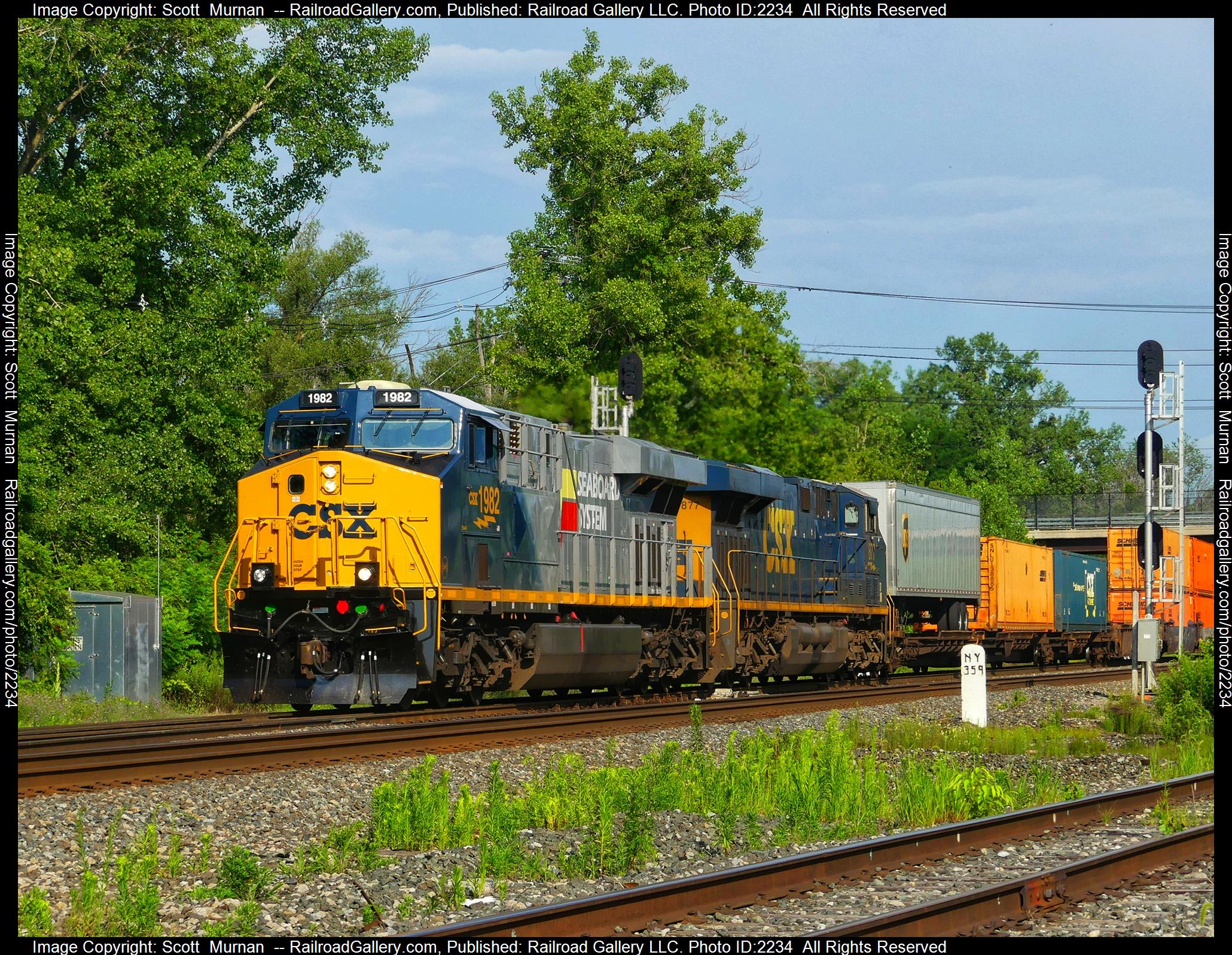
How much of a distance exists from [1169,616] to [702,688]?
22.6 m

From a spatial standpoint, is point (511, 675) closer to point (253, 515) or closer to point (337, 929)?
point (253, 515)

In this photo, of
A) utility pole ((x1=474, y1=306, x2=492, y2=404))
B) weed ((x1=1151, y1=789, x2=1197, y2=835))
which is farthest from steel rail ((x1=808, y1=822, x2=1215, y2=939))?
utility pole ((x1=474, y1=306, x2=492, y2=404))

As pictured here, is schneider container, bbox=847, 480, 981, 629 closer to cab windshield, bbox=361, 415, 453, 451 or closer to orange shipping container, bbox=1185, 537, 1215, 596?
orange shipping container, bbox=1185, 537, 1215, 596

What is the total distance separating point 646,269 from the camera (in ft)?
136

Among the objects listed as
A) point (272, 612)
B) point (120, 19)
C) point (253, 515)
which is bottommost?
point (272, 612)

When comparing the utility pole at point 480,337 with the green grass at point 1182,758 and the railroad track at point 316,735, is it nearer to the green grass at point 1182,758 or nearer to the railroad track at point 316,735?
the railroad track at point 316,735

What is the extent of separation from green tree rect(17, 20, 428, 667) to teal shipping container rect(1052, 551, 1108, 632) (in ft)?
73.7

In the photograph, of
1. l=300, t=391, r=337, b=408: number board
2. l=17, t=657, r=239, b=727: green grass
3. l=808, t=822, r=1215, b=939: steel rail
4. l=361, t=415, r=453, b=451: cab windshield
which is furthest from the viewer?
A: l=17, t=657, r=239, b=727: green grass

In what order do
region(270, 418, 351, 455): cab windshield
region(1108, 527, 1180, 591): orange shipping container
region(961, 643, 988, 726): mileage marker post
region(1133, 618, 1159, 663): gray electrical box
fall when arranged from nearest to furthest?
region(270, 418, 351, 455): cab windshield < region(961, 643, 988, 726): mileage marker post < region(1133, 618, 1159, 663): gray electrical box < region(1108, 527, 1180, 591): orange shipping container

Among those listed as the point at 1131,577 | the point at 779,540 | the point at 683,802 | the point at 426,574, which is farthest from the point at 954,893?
the point at 1131,577

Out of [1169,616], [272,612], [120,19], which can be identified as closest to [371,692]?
[272,612]

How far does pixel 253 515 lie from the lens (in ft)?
53.9

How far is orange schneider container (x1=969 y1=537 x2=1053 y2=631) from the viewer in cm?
3462

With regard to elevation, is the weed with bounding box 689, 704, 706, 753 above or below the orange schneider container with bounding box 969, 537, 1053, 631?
below
